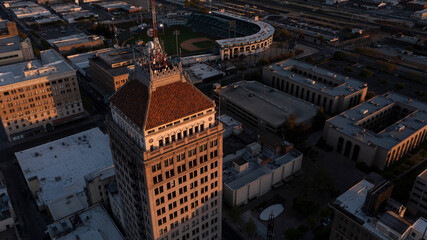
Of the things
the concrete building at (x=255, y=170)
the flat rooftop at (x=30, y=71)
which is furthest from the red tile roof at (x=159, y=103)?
the flat rooftop at (x=30, y=71)

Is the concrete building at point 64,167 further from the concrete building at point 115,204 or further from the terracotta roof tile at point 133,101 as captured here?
the terracotta roof tile at point 133,101

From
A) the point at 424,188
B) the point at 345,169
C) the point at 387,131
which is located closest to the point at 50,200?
the point at 345,169

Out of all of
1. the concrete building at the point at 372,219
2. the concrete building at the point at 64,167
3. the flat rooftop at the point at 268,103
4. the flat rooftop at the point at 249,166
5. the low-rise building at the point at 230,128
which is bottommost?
the concrete building at the point at 64,167

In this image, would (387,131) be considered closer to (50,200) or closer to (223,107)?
(223,107)

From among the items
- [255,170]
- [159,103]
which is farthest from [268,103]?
[159,103]

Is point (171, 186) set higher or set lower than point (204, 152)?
lower

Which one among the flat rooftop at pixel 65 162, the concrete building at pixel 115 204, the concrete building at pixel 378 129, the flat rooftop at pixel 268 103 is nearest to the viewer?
the concrete building at pixel 115 204

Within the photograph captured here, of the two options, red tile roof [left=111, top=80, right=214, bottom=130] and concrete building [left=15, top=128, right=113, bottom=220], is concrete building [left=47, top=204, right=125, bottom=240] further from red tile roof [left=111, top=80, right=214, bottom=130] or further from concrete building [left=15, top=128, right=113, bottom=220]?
red tile roof [left=111, top=80, right=214, bottom=130]
